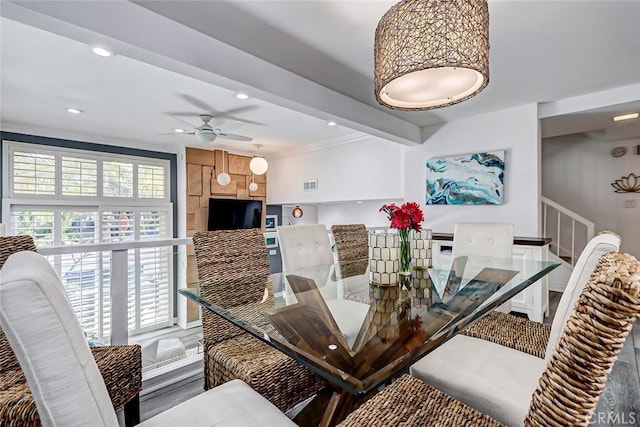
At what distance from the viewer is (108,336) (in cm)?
212

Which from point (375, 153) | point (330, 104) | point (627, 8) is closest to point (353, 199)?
point (375, 153)

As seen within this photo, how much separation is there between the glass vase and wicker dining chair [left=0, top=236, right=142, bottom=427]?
1492mm

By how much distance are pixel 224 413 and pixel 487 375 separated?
94cm

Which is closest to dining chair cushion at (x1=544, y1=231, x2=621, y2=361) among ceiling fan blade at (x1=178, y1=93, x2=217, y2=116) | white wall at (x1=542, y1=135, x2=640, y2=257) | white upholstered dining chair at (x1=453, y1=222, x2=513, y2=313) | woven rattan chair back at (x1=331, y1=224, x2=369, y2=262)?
white upholstered dining chair at (x1=453, y1=222, x2=513, y2=313)

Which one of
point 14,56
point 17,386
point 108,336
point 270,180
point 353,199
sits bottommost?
point 108,336

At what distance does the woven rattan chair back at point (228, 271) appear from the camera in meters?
1.61

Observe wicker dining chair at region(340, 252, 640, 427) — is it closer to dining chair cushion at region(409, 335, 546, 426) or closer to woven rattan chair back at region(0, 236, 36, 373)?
dining chair cushion at region(409, 335, 546, 426)

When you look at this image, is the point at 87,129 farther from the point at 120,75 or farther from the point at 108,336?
the point at 108,336

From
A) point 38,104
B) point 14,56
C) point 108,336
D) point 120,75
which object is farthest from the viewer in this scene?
point 38,104

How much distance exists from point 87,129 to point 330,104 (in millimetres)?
3634

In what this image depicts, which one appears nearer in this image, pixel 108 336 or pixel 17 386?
pixel 17 386

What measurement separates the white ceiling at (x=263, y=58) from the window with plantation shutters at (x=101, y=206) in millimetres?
778

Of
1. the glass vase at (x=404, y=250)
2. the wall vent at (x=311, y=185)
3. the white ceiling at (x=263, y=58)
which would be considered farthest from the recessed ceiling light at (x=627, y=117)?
the wall vent at (x=311, y=185)

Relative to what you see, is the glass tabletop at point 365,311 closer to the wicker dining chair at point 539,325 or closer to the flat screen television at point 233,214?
the wicker dining chair at point 539,325
